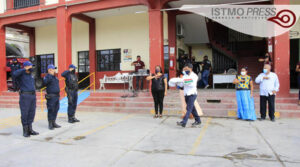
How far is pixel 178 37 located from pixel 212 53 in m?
2.88

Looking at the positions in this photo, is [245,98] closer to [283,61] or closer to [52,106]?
[283,61]

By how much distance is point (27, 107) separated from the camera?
5.43m

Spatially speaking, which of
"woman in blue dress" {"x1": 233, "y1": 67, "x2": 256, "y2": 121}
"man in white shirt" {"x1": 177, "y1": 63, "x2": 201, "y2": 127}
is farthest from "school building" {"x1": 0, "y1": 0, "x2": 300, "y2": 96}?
"woman in blue dress" {"x1": 233, "y1": 67, "x2": 256, "y2": 121}

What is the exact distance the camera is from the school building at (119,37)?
10938mm

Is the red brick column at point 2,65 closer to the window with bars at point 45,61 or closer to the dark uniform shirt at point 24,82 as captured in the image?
the window with bars at point 45,61

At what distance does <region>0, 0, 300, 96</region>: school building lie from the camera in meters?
10.9

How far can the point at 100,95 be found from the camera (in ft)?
32.9

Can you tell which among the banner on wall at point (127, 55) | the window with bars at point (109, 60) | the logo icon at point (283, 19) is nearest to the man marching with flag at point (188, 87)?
the logo icon at point (283, 19)

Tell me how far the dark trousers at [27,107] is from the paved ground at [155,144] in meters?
0.46

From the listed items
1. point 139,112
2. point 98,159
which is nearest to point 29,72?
point 98,159

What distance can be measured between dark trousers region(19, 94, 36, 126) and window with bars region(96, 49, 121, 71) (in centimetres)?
778

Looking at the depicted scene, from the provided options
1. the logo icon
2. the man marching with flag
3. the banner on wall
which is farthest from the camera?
the banner on wall

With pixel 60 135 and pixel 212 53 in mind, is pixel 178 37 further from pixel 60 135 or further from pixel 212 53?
pixel 60 135

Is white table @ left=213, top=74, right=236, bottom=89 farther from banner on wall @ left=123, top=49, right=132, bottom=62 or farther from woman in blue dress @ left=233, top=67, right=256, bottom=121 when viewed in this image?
banner on wall @ left=123, top=49, right=132, bottom=62
